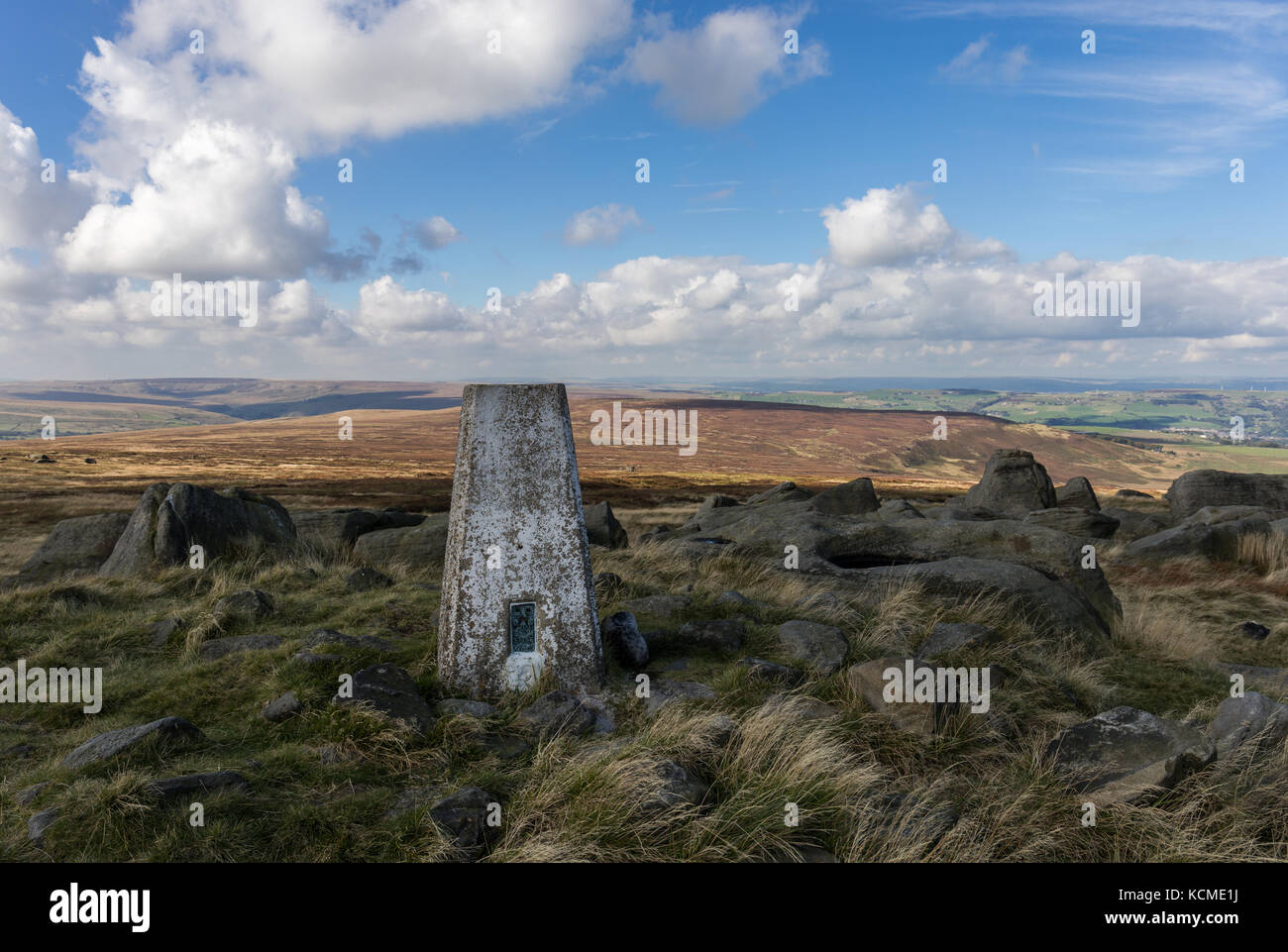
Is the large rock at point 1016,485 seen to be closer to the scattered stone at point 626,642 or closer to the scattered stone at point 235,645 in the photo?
the scattered stone at point 626,642

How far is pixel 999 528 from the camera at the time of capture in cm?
1412

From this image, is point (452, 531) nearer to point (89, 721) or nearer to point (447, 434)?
point (89, 721)

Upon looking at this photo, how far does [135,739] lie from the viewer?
5414mm

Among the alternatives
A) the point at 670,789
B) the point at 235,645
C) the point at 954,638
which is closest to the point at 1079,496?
the point at 954,638

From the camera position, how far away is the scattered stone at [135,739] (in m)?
5.26

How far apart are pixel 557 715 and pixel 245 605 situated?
5.55 meters

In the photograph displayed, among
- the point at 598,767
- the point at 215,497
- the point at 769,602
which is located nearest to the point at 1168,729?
the point at 598,767

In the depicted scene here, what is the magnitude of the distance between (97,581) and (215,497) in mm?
3654

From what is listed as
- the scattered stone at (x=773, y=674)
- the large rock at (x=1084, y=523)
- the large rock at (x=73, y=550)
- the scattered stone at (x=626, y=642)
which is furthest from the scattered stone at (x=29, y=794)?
the large rock at (x=1084, y=523)

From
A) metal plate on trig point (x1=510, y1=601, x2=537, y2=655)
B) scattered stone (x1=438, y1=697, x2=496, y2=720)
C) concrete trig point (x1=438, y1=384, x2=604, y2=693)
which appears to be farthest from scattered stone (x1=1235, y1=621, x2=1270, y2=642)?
scattered stone (x1=438, y1=697, x2=496, y2=720)

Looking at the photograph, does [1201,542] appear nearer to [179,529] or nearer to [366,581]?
[366,581]

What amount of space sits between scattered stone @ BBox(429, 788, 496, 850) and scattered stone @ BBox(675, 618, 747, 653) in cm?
375

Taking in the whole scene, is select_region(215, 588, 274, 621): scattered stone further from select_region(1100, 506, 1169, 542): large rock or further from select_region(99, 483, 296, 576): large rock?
select_region(1100, 506, 1169, 542): large rock

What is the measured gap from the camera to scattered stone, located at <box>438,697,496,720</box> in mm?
6195
